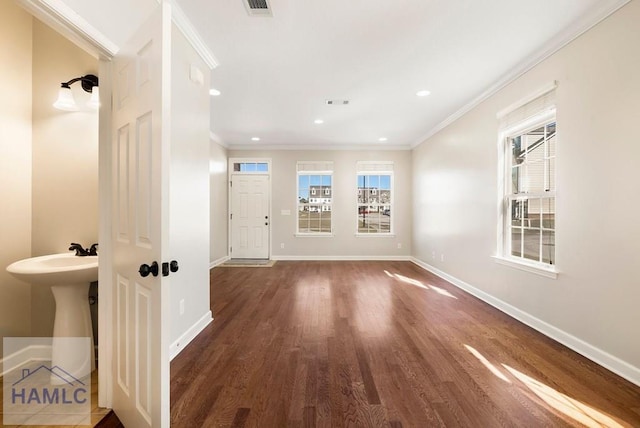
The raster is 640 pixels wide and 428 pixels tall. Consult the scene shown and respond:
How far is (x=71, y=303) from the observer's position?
5.88 ft

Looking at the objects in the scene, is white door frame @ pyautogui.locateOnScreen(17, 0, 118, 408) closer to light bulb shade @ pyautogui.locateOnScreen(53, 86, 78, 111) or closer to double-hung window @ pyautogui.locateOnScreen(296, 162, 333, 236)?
light bulb shade @ pyautogui.locateOnScreen(53, 86, 78, 111)

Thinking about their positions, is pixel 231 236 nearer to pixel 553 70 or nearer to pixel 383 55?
pixel 383 55

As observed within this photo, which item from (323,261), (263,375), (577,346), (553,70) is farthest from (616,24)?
(323,261)

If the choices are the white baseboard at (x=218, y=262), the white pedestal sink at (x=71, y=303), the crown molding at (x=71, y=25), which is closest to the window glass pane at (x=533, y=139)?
the crown molding at (x=71, y=25)

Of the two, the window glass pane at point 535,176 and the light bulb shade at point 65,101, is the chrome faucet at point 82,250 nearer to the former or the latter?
the light bulb shade at point 65,101

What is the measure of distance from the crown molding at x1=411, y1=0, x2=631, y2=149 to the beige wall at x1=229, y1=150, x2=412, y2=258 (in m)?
2.78

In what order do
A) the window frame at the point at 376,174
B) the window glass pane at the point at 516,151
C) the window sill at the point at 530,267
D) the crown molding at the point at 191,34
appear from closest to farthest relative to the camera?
the crown molding at the point at 191,34
the window sill at the point at 530,267
the window glass pane at the point at 516,151
the window frame at the point at 376,174

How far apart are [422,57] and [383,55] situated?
1.33 feet

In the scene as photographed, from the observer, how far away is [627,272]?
6.39ft

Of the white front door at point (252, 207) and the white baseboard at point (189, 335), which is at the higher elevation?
the white front door at point (252, 207)

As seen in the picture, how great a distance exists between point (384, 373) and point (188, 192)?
6.97 ft

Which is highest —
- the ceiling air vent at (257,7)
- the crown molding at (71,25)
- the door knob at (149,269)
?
the ceiling air vent at (257,7)

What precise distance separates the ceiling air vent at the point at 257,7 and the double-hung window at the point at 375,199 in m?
4.65

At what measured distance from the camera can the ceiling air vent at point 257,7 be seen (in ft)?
6.68
